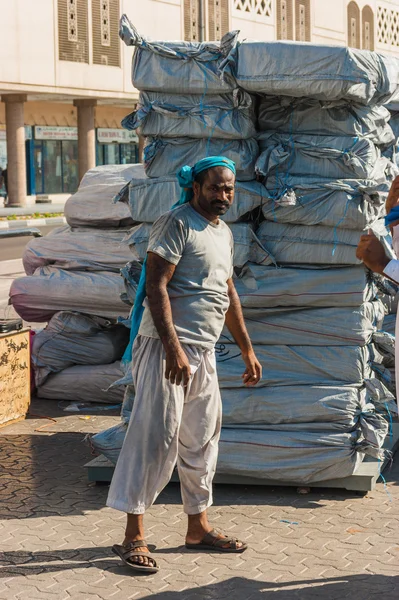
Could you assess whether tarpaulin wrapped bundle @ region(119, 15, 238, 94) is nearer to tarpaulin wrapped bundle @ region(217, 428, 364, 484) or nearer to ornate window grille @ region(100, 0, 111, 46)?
tarpaulin wrapped bundle @ region(217, 428, 364, 484)

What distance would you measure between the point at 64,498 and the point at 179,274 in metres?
1.74

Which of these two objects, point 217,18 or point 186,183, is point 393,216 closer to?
point 186,183

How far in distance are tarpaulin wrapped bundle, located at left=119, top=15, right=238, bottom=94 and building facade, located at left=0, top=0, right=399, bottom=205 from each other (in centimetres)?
2532

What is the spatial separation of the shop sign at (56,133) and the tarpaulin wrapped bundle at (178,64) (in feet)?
118

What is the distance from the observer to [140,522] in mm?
4992

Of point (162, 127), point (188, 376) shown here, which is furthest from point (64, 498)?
point (162, 127)

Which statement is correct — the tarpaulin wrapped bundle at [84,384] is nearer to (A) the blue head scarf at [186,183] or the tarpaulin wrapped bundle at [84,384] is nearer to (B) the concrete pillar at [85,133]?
(A) the blue head scarf at [186,183]

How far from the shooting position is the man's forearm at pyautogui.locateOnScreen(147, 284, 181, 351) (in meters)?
4.77

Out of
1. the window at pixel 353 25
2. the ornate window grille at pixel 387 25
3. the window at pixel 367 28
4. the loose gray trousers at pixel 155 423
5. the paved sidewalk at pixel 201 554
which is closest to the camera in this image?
the paved sidewalk at pixel 201 554

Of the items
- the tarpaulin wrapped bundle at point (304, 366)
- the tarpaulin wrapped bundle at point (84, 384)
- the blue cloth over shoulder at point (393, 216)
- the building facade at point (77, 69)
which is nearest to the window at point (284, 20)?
the building facade at point (77, 69)

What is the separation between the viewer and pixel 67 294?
8844 millimetres

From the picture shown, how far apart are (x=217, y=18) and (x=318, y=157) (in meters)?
39.7

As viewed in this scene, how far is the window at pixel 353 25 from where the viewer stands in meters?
55.2

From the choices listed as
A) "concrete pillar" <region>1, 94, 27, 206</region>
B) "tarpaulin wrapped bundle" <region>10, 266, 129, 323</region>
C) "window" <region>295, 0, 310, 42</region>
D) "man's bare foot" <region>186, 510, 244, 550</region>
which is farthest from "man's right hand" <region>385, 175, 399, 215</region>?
"window" <region>295, 0, 310, 42</region>
